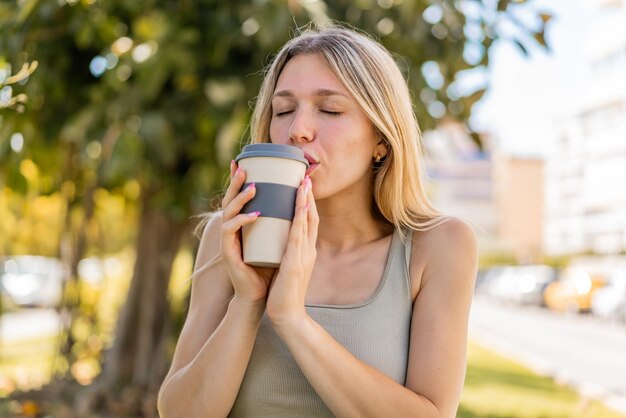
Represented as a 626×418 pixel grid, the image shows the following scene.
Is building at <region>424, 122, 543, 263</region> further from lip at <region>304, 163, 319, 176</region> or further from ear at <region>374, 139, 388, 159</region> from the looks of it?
lip at <region>304, 163, 319, 176</region>

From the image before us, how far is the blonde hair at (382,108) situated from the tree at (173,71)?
113cm

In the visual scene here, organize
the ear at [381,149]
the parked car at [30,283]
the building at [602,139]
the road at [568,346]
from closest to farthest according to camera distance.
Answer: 1. the ear at [381,149]
2. the road at [568,346]
3. the parked car at [30,283]
4. the building at [602,139]

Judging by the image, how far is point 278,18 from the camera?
3.31 m

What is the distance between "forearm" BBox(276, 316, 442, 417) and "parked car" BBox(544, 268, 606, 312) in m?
23.6

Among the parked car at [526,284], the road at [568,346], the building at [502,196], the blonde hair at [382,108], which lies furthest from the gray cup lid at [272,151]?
the building at [502,196]

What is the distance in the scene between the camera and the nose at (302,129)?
6.25 ft

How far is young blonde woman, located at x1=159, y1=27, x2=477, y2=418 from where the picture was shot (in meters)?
1.76

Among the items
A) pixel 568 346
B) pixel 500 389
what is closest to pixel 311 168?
pixel 500 389

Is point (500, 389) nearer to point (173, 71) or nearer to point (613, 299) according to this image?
point (173, 71)

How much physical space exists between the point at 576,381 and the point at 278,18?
7262mm

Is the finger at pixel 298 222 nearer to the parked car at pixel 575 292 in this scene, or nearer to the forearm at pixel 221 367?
the forearm at pixel 221 367

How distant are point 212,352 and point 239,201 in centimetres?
38

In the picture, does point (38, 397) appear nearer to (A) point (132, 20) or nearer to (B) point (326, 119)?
(A) point (132, 20)

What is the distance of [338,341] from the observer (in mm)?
1940
